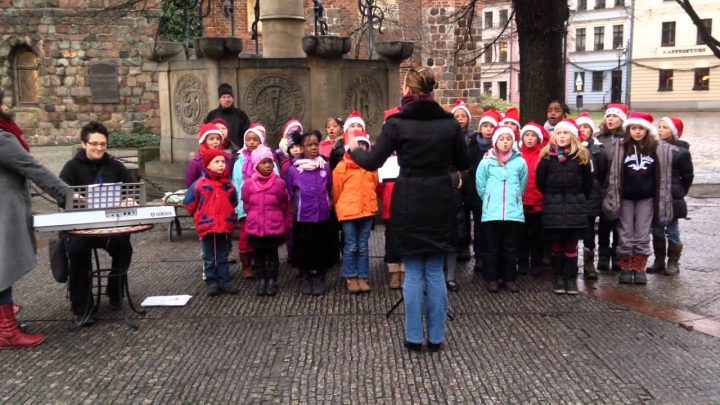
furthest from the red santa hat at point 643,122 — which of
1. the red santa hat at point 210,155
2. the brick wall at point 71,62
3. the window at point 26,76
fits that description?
the window at point 26,76

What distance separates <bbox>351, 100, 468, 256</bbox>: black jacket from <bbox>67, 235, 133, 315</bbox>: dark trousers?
2.38 metres

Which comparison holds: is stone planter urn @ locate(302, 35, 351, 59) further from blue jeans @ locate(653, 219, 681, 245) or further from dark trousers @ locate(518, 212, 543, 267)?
blue jeans @ locate(653, 219, 681, 245)

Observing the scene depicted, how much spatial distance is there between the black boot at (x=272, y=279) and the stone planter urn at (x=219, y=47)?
168 inches

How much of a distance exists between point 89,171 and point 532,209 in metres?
4.43

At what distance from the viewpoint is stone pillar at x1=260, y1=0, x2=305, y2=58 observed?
11469mm

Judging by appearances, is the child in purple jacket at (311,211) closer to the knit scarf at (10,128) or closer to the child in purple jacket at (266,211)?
the child in purple jacket at (266,211)

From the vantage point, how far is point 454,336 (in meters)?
5.61

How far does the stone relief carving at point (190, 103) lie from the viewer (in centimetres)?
1059

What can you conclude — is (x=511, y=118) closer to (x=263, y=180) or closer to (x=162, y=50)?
(x=263, y=180)

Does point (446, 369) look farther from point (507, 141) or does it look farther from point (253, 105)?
point (253, 105)

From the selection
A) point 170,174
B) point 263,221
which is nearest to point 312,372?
point 263,221

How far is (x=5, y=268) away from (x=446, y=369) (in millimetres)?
3467

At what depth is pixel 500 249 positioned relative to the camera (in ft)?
22.9

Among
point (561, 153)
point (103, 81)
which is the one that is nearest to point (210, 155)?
point (561, 153)
